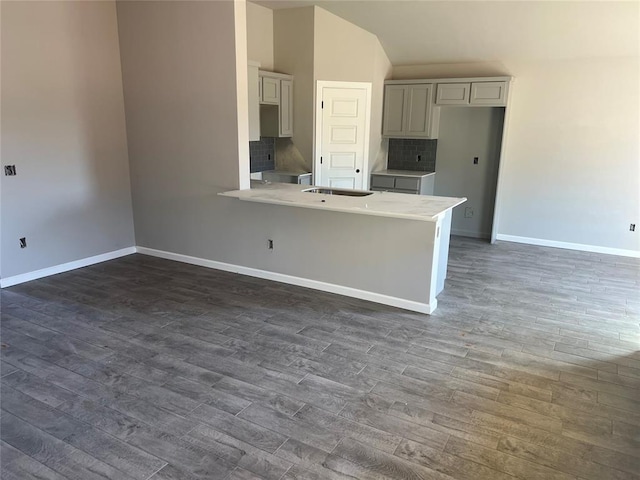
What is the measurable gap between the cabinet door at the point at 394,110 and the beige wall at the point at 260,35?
5.64 feet

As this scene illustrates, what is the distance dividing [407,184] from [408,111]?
1.05 metres

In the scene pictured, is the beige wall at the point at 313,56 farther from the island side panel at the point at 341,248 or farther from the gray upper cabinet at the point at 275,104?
the island side panel at the point at 341,248

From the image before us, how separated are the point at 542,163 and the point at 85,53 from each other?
554cm

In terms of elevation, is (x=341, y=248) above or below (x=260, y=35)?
below

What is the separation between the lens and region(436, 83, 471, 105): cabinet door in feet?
19.3

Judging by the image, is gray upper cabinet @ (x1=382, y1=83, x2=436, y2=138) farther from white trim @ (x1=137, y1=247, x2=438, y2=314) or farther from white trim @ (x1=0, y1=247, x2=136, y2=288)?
white trim @ (x1=0, y1=247, x2=136, y2=288)

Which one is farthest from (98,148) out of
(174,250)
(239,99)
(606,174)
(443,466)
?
(606,174)

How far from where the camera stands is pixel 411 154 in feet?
22.4

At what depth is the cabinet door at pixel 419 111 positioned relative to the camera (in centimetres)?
616

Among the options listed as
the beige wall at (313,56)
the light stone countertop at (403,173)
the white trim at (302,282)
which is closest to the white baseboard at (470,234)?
the light stone countertop at (403,173)

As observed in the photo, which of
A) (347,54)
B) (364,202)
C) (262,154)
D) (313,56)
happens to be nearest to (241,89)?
(364,202)

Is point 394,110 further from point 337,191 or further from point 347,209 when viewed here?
point 347,209

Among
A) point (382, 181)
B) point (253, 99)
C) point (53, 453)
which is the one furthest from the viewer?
point (382, 181)

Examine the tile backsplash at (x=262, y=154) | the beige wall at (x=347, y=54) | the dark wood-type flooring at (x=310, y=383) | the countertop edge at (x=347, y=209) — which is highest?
the beige wall at (x=347, y=54)
